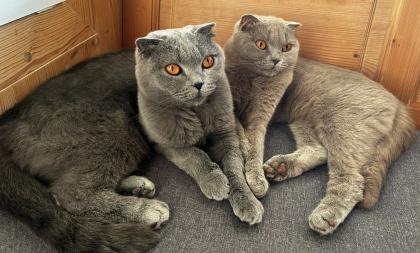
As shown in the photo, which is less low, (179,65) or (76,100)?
(179,65)

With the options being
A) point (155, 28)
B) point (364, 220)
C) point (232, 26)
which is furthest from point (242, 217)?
point (155, 28)

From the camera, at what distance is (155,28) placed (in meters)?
1.82

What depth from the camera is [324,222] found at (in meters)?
1.15

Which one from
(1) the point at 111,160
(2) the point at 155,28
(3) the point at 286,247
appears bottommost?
(3) the point at 286,247

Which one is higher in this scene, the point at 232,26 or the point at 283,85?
the point at 232,26

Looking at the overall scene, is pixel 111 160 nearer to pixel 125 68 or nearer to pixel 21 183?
pixel 21 183

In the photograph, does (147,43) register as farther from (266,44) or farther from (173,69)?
(266,44)

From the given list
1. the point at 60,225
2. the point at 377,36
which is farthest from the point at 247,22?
the point at 60,225

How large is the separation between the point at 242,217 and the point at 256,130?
404 mm

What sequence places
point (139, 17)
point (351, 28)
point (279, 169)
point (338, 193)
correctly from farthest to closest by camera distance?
point (139, 17) → point (351, 28) → point (279, 169) → point (338, 193)

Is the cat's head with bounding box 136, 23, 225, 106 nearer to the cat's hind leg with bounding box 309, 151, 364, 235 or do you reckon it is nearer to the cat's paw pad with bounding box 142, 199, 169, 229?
the cat's paw pad with bounding box 142, 199, 169, 229

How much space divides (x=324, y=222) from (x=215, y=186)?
332 millimetres

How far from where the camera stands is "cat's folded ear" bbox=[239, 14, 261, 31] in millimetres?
1481

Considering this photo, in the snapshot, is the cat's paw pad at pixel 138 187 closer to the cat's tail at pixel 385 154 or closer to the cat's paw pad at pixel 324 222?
the cat's paw pad at pixel 324 222
